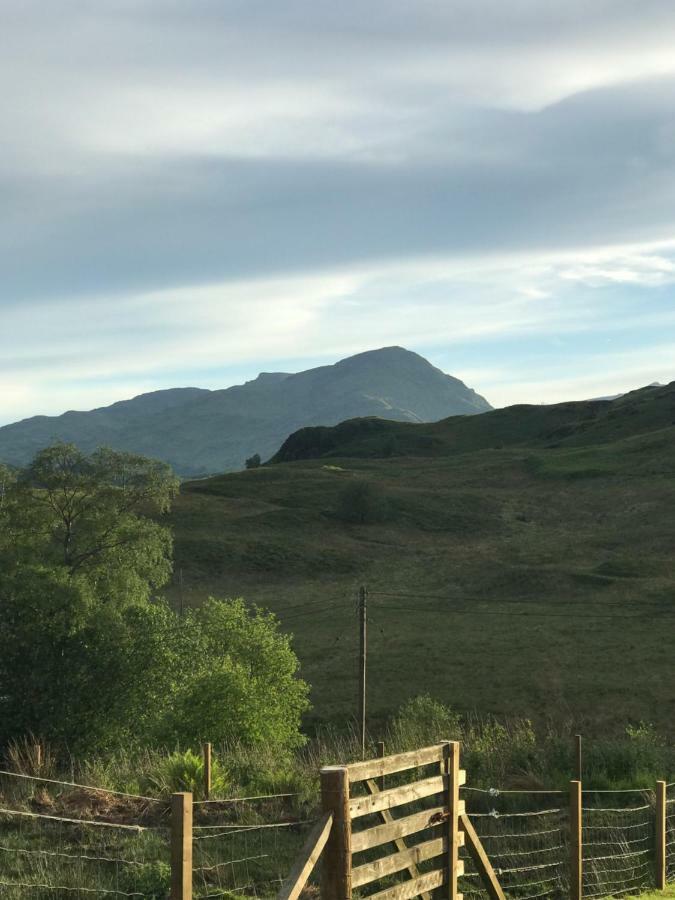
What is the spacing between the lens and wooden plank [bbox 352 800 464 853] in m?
8.74

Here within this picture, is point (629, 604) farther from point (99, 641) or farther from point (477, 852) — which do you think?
point (477, 852)

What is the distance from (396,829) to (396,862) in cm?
36

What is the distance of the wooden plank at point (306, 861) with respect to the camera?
786 centimetres

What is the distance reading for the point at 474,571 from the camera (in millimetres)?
84625

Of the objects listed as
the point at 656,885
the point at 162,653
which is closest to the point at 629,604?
the point at 162,653

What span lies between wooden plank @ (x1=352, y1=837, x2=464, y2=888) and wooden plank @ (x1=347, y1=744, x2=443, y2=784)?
2.57ft

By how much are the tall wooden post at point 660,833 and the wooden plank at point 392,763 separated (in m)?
5.96

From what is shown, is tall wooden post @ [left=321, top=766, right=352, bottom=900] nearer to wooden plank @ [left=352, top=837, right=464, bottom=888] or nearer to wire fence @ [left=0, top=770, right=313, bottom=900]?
wooden plank @ [left=352, top=837, right=464, bottom=888]

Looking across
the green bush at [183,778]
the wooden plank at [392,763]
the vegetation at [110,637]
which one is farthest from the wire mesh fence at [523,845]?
the vegetation at [110,637]

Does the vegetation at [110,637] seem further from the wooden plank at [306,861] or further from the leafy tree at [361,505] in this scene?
the leafy tree at [361,505]

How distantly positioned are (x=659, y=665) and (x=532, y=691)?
7679mm

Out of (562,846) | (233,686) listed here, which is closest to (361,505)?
(233,686)

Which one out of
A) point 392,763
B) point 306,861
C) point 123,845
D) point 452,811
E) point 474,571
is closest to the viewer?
point 306,861

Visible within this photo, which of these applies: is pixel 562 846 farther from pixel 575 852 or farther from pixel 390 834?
pixel 390 834
